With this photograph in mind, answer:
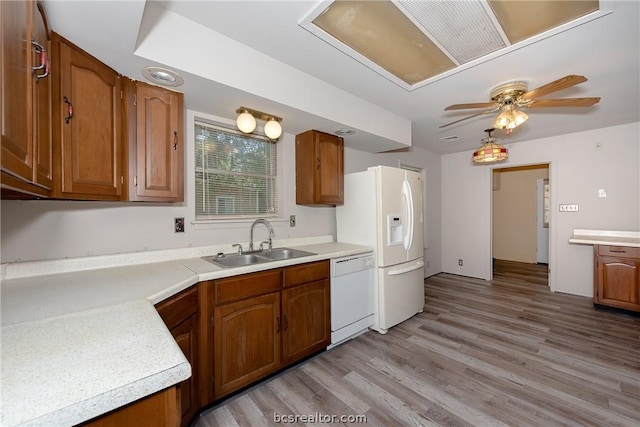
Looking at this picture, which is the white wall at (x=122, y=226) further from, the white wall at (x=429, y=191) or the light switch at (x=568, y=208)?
the light switch at (x=568, y=208)

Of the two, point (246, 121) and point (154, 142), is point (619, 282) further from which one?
point (154, 142)

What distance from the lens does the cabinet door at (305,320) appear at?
2053 millimetres

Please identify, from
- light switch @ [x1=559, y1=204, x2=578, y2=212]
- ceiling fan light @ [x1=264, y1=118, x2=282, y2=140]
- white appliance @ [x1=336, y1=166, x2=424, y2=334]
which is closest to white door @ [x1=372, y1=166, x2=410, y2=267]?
white appliance @ [x1=336, y1=166, x2=424, y2=334]

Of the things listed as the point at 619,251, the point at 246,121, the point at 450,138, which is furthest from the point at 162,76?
the point at 619,251

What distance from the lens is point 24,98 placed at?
91 centimetres

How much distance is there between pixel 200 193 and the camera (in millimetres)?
2270

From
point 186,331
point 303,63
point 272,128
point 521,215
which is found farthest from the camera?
point 521,215

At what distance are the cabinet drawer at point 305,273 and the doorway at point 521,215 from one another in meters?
5.08

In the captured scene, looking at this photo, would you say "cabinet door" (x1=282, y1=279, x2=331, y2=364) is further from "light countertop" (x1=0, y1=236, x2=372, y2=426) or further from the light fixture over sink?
the light fixture over sink

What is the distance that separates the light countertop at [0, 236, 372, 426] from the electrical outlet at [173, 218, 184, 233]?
49 centimetres

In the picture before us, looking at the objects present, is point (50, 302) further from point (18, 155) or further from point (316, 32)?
point (316, 32)

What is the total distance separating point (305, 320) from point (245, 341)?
53 centimetres

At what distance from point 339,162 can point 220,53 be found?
155 centimetres

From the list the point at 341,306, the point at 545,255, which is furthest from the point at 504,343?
the point at 545,255
